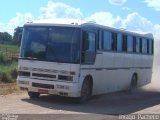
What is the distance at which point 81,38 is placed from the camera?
17812 mm

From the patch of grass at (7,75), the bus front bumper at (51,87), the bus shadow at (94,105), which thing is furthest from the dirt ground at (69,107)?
the patch of grass at (7,75)

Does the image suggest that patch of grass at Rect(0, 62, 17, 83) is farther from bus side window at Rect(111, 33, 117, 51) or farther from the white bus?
the white bus

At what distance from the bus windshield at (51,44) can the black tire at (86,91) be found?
4.23 feet

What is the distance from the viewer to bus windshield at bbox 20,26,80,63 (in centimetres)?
1762

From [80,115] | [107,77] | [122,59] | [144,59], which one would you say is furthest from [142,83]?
[80,115]

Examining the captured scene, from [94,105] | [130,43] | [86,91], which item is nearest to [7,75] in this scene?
[130,43]

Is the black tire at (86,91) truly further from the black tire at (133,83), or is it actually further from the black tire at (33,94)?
the black tire at (133,83)

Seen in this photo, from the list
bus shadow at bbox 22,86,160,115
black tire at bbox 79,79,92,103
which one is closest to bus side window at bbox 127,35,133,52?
bus shadow at bbox 22,86,160,115

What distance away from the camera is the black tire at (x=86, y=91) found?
18297mm

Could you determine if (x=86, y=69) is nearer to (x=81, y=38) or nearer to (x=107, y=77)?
(x=81, y=38)

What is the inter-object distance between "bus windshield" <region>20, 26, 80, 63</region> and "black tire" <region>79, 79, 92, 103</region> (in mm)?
1288

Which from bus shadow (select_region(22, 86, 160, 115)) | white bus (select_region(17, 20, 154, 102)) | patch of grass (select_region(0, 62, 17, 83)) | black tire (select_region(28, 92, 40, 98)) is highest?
white bus (select_region(17, 20, 154, 102))

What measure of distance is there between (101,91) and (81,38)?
149 inches

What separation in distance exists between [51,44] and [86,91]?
7.63 feet
